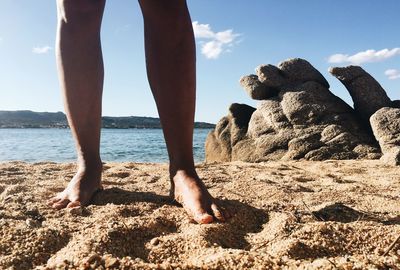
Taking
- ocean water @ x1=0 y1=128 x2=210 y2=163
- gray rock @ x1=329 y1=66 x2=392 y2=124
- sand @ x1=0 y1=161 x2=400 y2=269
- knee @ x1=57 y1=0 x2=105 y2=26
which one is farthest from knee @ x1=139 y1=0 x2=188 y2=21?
ocean water @ x1=0 y1=128 x2=210 y2=163

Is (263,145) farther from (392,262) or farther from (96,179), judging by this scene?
(392,262)

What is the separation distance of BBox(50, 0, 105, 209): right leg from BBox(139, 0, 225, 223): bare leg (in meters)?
0.31

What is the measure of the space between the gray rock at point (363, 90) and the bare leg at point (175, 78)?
7742 mm

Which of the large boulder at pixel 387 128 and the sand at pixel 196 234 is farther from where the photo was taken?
the large boulder at pixel 387 128

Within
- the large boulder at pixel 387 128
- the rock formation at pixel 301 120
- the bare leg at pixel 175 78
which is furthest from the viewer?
the rock formation at pixel 301 120

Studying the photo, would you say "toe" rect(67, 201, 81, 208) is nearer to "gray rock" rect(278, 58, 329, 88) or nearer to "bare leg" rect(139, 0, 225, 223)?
"bare leg" rect(139, 0, 225, 223)

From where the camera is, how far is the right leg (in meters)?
2.06

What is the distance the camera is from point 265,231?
59.3 inches

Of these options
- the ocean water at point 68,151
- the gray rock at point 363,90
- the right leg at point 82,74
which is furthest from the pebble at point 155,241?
the ocean water at point 68,151

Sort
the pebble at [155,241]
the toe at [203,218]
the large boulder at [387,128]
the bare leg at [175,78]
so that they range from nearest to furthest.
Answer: the pebble at [155,241]
the toe at [203,218]
the bare leg at [175,78]
the large boulder at [387,128]

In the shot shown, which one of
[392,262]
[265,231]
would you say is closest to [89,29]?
[265,231]

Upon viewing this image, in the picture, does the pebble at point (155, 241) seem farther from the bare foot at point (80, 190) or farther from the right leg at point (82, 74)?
the right leg at point (82, 74)

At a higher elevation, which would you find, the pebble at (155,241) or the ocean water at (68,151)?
the pebble at (155,241)

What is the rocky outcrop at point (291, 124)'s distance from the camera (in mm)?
7617
